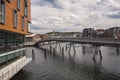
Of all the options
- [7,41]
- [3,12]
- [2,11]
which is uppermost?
[2,11]

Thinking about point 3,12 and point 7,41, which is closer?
point 3,12

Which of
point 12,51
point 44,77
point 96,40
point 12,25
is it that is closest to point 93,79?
point 44,77

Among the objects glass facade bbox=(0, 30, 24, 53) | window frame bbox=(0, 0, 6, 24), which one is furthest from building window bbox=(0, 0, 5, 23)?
glass facade bbox=(0, 30, 24, 53)

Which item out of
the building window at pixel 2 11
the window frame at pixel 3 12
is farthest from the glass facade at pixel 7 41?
the building window at pixel 2 11

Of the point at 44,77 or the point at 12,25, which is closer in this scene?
the point at 12,25

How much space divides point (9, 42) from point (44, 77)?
36.2 feet

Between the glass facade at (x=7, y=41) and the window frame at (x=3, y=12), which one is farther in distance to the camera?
the glass facade at (x=7, y=41)

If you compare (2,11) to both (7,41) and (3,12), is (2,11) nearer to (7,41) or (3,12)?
(3,12)

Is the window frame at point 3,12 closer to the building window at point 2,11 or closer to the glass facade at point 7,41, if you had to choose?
the building window at point 2,11

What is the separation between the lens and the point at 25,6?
41.0 meters

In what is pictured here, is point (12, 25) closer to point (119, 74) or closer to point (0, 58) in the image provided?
point (0, 58)

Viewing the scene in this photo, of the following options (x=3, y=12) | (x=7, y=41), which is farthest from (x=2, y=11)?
(x=7, y=41)

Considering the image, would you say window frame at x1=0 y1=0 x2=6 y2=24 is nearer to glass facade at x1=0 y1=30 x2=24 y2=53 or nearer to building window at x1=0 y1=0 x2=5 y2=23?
building window at x1=0 y1=0 x2=5 y2=23

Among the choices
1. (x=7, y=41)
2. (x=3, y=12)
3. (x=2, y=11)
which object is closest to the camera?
(x=2, y=11)
